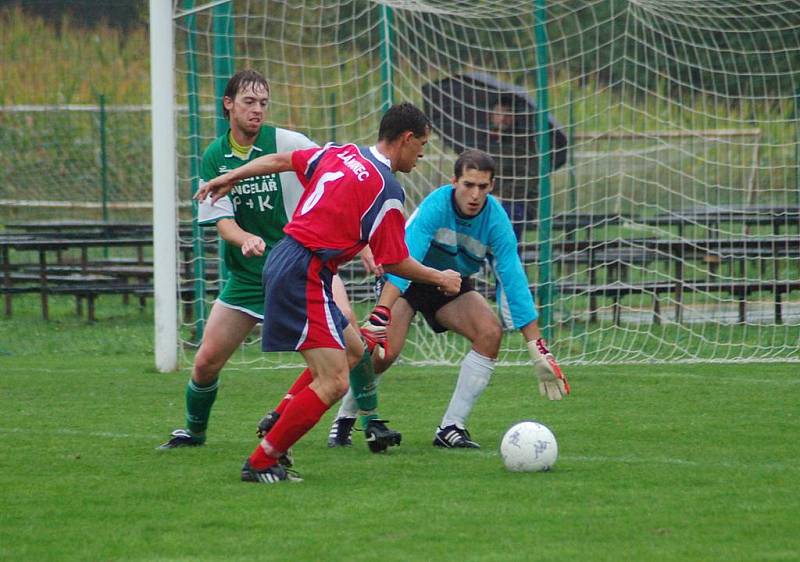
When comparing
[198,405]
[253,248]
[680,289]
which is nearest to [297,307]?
[253,248]

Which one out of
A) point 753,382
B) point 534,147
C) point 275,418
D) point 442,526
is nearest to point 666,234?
point 534,147

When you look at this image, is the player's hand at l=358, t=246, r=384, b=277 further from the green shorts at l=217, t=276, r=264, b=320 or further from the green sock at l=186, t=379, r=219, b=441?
the green sock at l=186, t=379, r=219, b=441

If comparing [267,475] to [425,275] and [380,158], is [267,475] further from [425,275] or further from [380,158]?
[380,158]

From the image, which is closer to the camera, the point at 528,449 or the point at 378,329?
the point at 528,449

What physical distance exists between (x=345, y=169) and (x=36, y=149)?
16.7m

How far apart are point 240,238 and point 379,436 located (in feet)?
4.12

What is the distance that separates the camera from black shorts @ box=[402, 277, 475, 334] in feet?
23.8

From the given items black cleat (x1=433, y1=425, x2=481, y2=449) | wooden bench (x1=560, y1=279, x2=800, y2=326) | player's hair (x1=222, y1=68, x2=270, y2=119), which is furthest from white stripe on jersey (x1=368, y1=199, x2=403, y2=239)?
wooden bench (x1=560, y1=279, x2=800, y2=326)

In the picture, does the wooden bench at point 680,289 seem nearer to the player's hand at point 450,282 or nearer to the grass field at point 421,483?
the grass field at point 421,483

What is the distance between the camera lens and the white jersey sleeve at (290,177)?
22.6ft

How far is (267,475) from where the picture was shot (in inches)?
234

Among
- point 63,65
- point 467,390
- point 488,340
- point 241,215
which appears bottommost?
point 467,390

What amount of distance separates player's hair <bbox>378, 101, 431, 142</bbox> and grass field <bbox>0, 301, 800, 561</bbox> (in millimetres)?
1604

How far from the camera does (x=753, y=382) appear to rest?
32.2 ft
